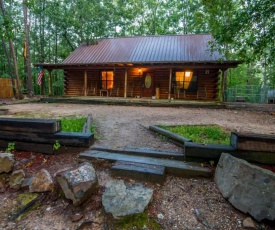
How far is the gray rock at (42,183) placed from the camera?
2.36 meters

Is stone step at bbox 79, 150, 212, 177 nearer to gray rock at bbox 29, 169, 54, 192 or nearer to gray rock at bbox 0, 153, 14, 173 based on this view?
gray rock at bbox 29, 169, 54, 192

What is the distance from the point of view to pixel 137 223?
185cm

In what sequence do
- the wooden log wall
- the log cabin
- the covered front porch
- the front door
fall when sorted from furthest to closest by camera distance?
the front door
the covered front porch
the wooden log wall
the log cabin

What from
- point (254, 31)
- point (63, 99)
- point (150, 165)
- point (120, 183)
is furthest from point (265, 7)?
point (63, 99)

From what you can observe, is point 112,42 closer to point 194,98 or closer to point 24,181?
point 194,98

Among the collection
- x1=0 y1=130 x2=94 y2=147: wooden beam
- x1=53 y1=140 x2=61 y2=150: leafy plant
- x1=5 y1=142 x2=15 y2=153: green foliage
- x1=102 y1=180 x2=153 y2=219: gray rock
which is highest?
x1=0 y1=130 x2=94 y2=147: wooden beam

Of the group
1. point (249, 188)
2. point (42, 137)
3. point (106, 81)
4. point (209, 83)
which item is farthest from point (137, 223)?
point (106, 81)

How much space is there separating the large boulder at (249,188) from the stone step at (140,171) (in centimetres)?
76

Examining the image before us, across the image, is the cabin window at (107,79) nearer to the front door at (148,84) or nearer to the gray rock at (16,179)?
the front door at (148,84)

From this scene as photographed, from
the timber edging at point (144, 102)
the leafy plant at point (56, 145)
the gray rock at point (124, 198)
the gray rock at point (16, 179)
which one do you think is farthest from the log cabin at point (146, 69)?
the gray rock at point (16, 179)

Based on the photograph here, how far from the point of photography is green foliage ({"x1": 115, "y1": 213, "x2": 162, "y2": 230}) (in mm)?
1822

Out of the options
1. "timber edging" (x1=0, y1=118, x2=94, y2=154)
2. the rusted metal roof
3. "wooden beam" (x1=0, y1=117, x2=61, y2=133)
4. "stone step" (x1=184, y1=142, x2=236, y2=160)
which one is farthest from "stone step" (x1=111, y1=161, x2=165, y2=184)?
the rusted metal roof

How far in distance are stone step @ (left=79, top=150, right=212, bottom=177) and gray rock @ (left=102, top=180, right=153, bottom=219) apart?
0.50m

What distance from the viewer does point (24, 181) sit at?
254cm
